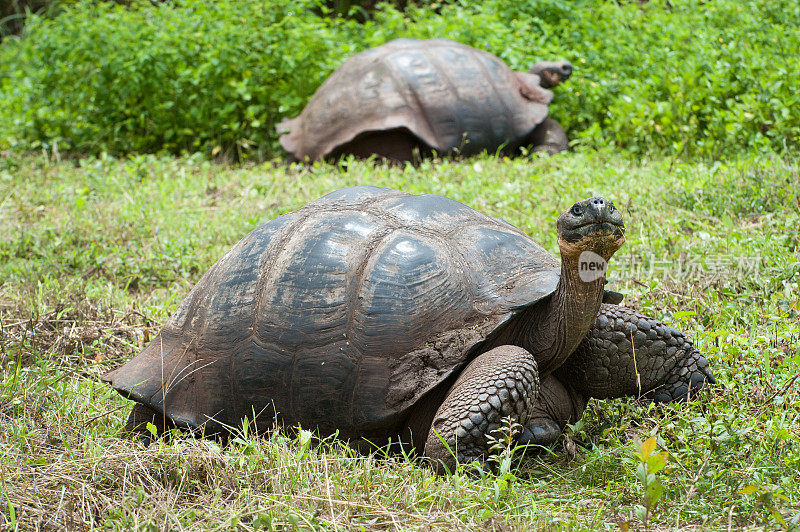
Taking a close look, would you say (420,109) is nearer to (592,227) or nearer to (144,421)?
(144,421)

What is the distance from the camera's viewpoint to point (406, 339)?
2.72 meters

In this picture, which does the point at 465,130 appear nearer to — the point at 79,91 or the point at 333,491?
the point at 79,91

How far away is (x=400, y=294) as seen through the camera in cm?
278

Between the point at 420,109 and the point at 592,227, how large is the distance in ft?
15.3

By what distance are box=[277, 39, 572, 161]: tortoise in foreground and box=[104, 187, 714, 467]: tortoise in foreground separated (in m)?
3.76

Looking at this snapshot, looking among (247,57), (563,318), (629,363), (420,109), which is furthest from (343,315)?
(247,57)

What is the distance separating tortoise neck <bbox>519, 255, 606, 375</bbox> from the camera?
2.59 meters

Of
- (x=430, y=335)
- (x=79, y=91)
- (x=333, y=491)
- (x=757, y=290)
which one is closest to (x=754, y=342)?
(x=757, y=290)

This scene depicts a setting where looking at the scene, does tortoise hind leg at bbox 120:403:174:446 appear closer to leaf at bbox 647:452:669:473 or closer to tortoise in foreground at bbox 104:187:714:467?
tortoise in foreground at bbox 104:187:714:467

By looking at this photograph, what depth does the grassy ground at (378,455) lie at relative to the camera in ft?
7.28

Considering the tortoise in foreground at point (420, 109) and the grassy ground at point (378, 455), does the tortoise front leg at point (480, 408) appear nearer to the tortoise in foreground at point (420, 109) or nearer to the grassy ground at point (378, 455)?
the grassy ground at point (378, 455)

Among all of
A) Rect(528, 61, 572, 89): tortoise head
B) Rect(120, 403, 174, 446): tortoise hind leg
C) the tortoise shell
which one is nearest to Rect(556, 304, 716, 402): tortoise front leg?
the tortoise shell

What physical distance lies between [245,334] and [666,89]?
183 inches

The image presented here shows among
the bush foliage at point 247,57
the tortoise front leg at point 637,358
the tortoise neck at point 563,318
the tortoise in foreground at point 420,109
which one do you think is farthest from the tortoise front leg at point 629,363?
the bush foliage at point 247,57
